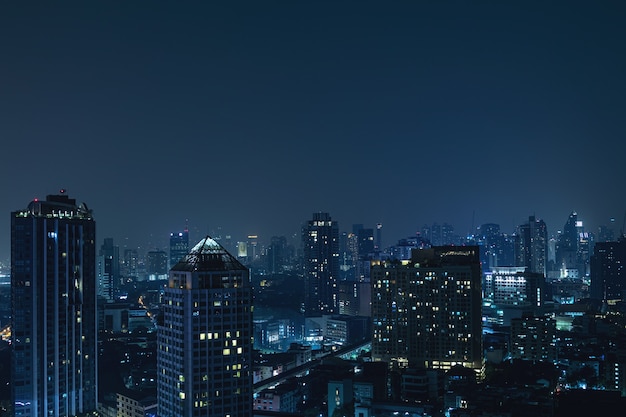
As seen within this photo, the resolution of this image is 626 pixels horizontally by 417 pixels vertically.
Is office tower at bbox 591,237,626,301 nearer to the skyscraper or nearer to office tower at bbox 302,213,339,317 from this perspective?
the skyscraper

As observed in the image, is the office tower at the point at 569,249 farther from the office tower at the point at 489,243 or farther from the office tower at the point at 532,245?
the office tower at the point at 489,243

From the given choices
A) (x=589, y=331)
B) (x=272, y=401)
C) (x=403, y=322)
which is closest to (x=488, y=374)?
(x=403, y=322)

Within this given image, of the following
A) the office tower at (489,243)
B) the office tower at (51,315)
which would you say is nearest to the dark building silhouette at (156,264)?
the office tower at (489,243)

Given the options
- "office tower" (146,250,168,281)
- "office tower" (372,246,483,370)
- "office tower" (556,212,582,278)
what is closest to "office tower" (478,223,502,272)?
"office tower" (556,212,582,278)

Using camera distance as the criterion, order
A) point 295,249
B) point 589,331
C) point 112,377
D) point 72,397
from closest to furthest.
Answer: point 72,397 → point 112,377 → point 589,331 → point 295,249

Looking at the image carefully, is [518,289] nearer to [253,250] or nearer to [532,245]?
[532,245]

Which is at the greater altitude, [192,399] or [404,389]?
[192,399]

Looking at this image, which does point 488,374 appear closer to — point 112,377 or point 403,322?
point 403,322
